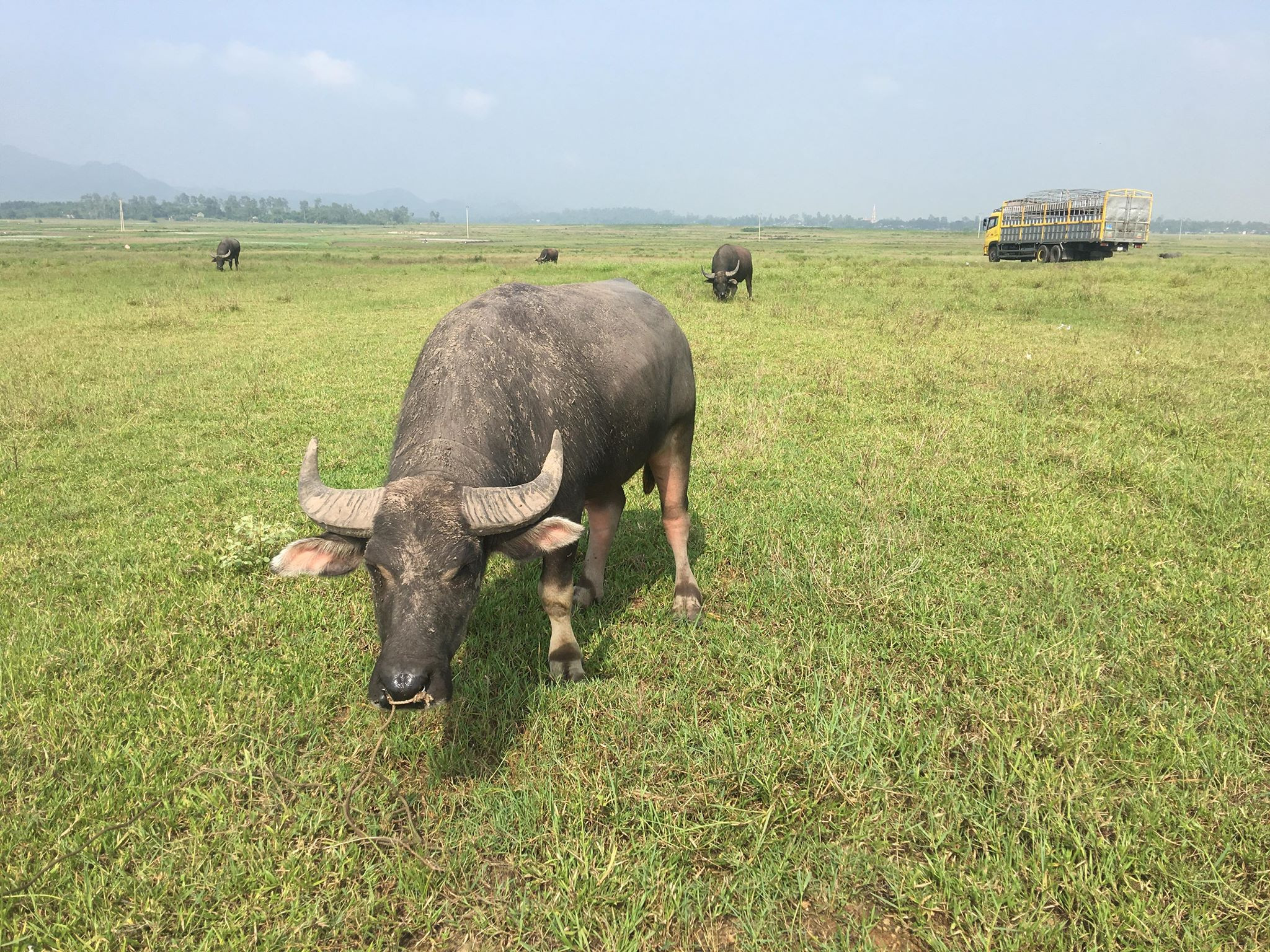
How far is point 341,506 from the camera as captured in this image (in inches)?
97.2

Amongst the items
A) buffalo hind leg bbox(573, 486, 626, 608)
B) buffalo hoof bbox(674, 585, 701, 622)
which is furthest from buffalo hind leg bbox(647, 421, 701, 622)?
buffalo hind leg bbox(573, 486, 626, 608)

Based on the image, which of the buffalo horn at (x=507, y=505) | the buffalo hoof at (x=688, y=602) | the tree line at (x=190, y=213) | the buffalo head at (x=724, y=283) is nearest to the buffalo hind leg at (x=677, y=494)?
the buffalo hoof at (x=688, y=602)

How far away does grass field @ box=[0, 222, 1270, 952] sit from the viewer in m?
2.23

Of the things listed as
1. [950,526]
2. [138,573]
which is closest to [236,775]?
[138,573]

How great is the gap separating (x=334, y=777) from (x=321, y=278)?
25831 mm

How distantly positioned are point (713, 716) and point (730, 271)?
54.8ft

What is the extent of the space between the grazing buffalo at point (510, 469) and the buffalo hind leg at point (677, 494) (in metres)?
0.01

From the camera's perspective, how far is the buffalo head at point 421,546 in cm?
228

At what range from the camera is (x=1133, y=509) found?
4930 mm

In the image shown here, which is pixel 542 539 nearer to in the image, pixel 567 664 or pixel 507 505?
pixel 507 505

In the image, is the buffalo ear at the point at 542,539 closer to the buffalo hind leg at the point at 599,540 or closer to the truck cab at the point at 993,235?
the buffalo hind leg at the point at 599,540

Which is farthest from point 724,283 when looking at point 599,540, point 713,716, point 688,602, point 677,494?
point 713,716

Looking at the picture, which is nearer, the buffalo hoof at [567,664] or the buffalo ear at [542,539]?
the buffalo ear at [542,539]

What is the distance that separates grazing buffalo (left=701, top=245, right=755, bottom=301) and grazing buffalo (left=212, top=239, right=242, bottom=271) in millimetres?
20904
